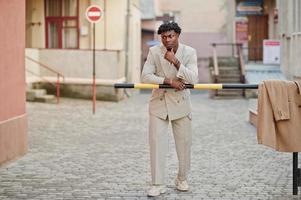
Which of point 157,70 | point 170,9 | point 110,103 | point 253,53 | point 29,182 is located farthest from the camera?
→ point 170,9

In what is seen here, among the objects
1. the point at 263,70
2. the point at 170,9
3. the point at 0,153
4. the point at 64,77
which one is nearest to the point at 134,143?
the point at 0,153

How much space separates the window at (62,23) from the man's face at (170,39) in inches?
720

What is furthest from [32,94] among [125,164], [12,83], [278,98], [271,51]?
[278,98]

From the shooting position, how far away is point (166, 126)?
759cm

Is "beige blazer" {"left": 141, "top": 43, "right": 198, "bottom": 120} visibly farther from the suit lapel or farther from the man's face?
the man's face

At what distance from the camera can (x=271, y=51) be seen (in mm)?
27688

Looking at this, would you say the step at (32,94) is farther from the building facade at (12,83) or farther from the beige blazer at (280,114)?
the beige blazer at (280,114)

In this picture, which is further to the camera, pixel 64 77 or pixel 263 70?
pixel 263 70

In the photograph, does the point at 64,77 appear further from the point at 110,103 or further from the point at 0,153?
the point at 0,153

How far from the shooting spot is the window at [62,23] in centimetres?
2528

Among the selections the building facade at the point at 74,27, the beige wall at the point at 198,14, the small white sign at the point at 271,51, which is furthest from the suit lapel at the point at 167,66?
the beige wall at the point at 198,14

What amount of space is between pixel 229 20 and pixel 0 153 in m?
26.6

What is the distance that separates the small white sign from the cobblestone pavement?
1095 cm

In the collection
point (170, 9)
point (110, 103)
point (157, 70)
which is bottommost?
point (110, 103)
